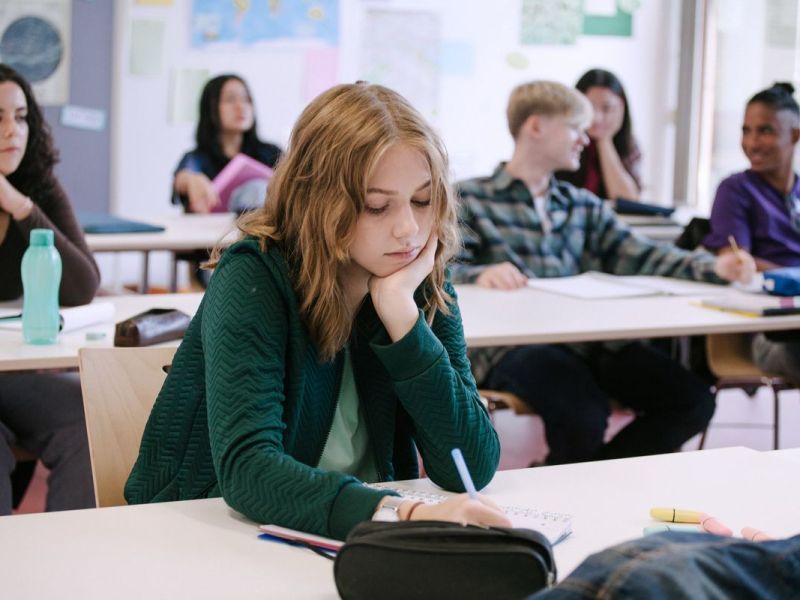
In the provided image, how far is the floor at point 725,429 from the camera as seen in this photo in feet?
12.9

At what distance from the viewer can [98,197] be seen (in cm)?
584

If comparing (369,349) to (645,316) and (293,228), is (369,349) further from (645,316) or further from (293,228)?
(645,316)

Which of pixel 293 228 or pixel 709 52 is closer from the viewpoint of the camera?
pixel 293 228

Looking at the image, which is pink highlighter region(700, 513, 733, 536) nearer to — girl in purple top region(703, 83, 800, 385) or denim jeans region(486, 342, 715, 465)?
denim jeans region(486, 342, 715, 465)

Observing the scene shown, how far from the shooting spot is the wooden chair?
3.46 m

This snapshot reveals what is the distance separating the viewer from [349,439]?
5.19ft

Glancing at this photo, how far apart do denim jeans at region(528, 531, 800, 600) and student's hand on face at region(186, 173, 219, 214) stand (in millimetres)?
4221

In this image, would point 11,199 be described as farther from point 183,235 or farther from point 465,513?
point 465,513

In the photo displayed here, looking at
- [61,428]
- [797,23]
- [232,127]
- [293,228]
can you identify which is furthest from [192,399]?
[797,23]

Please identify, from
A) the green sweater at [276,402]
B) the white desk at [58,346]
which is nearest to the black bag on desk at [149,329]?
the white desk at [58,346]

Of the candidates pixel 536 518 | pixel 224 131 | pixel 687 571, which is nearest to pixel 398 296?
pixel 536 518

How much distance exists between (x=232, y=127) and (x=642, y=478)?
13.1ft

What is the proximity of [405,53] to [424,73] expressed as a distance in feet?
0.50

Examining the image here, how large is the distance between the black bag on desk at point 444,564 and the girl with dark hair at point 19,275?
4.63 feet
